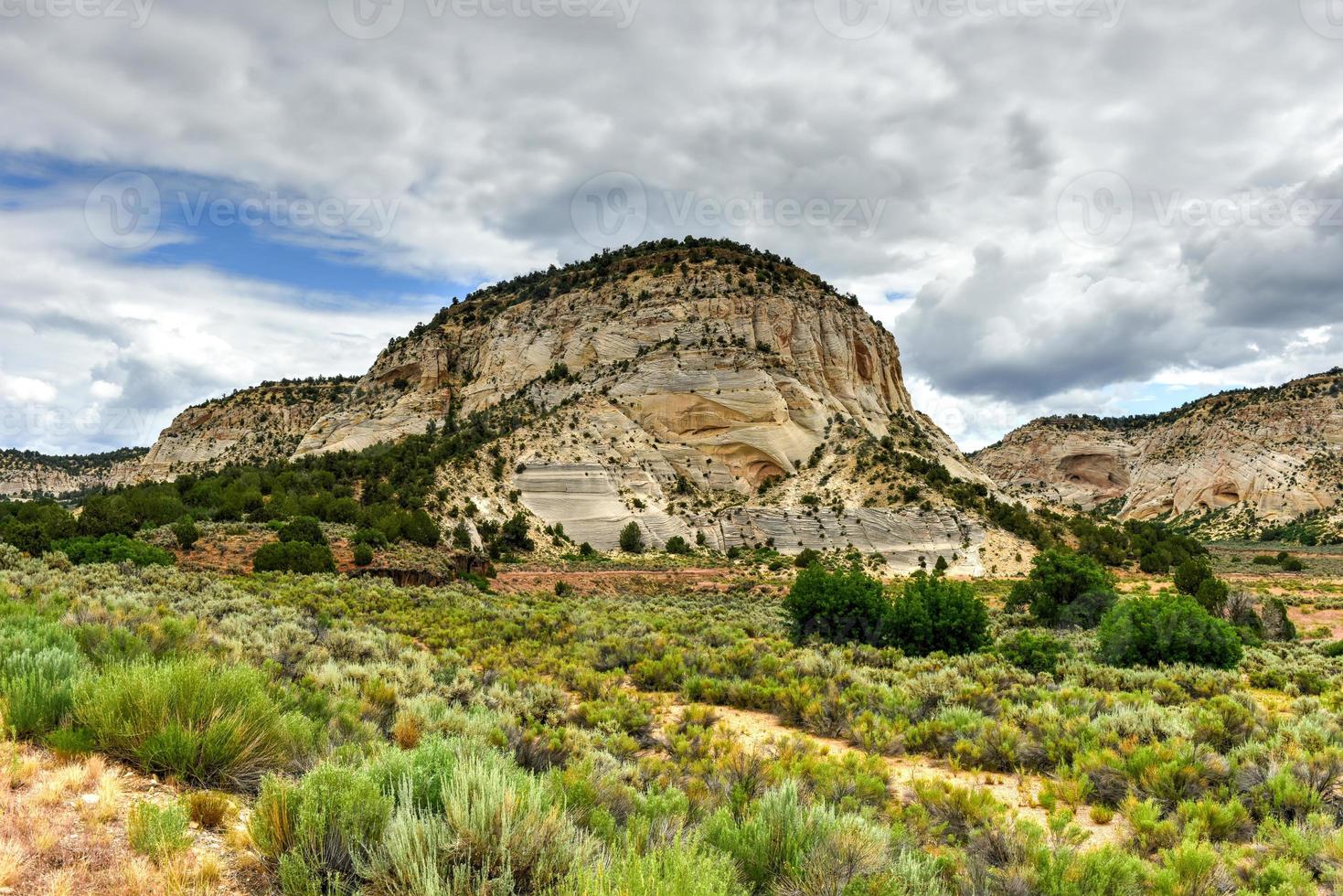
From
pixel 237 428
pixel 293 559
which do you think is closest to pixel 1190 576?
pixel 293 559

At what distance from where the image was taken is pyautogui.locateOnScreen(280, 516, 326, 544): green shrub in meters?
27.7

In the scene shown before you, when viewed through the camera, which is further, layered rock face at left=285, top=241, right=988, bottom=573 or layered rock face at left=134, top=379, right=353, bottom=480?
layered rock face at left=134, top=379, right=353, bottom=480

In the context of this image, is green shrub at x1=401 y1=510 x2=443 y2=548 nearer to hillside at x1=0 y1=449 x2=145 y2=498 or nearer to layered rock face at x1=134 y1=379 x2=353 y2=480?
layered rock face at x1=134 y1=379 x2=353 y2=480

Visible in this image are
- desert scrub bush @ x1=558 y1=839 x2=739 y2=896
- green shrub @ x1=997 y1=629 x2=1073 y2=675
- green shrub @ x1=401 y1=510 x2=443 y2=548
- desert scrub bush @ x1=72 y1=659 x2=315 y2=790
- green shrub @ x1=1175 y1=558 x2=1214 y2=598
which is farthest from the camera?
green shrub @ x1=401 y1=510 x2=443 y2=548

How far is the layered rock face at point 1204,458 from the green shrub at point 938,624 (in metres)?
54.6

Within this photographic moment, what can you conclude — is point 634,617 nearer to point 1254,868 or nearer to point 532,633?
point 532,633

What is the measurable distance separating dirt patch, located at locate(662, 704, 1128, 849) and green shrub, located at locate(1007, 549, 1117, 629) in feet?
53.6

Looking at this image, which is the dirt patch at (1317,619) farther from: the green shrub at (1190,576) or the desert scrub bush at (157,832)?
the desert scrub bush at (157,832)

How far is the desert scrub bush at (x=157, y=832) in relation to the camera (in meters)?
3.43

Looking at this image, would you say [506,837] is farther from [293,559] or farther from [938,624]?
[293,559]

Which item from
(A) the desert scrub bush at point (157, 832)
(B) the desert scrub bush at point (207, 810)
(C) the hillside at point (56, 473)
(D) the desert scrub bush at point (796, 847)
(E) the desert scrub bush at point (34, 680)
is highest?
(C) the hillside at point (56, 473)

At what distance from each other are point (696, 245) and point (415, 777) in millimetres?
74710

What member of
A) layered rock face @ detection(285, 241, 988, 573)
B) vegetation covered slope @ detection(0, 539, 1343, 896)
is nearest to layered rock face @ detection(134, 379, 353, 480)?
layered rock face @ detection(285, 241, 988, 573)

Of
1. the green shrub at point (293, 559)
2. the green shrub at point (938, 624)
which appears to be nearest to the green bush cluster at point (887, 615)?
the green shrub at point (938, 624)
